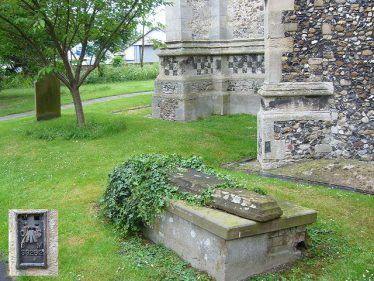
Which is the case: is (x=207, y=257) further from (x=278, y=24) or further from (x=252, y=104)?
(x=252, y=104)

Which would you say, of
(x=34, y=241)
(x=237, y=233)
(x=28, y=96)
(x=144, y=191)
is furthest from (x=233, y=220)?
(x=28, y=96)

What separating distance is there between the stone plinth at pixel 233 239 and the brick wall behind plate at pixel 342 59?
14.6 ft

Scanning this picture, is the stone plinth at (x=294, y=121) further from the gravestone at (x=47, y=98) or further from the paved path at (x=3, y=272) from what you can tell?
the gravestone at (x=47, y=98)

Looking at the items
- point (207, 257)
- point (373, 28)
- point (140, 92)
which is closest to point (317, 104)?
point (373, 28)

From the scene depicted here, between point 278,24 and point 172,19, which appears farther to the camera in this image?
point 172,19

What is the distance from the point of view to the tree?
41.6 ft

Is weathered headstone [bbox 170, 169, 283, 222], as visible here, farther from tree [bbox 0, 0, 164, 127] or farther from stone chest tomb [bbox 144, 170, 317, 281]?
tree [bbox 0, 0, 164, 127]

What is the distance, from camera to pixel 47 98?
16172mm

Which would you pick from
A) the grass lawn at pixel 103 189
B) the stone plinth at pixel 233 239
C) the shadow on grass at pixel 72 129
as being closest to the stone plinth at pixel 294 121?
the grass lawn at pixel 103 189

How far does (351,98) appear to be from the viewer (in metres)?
9.77

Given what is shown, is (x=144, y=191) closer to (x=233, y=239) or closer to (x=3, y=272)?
(x=233, y=239)

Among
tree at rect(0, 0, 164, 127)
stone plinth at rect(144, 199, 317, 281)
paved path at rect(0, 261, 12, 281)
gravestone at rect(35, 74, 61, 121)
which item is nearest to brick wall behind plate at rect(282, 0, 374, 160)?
stone plinth at rect(144, 199, 317, 281)

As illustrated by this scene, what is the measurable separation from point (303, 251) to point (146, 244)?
1913mm

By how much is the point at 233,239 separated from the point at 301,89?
5.46 m
